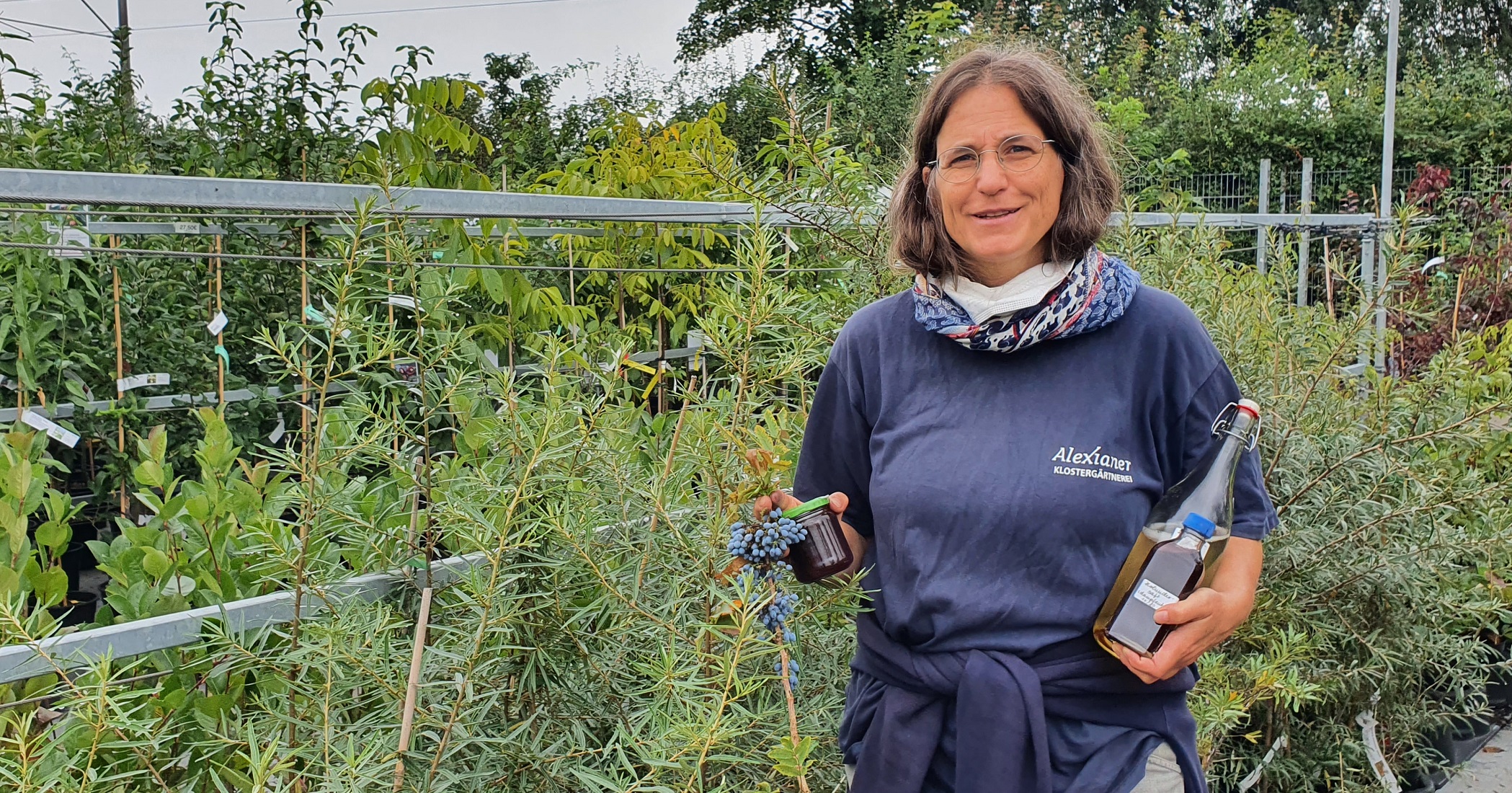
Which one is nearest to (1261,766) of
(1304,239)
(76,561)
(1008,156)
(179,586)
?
(1008,156)

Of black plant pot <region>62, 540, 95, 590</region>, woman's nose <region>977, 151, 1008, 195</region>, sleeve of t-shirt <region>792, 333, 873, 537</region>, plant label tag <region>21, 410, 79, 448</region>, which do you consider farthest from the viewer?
black plant pot <region>62, 540, 95, 590</region>

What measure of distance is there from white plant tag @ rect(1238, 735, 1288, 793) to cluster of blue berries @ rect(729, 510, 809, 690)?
1850 millimetres

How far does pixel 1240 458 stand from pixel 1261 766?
1602 mm

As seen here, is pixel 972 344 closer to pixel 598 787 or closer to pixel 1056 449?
pixel 1056 449

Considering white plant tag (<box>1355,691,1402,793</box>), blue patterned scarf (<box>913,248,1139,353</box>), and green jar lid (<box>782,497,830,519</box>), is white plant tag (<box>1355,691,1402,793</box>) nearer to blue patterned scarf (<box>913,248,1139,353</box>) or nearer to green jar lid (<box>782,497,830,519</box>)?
blue patterned scarf (<box>913,248,1139,353</box>)

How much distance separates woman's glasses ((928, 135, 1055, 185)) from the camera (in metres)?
1.59

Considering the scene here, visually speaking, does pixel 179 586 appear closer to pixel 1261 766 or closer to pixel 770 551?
pixel 770 551

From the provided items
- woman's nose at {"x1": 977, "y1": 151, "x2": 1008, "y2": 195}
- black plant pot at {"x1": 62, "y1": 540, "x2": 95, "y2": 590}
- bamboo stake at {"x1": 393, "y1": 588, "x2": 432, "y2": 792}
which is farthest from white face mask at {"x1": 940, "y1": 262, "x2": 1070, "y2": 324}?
black plant pot at {"x1": 62, "y1": 540, "x2": 95, "y2": 590}

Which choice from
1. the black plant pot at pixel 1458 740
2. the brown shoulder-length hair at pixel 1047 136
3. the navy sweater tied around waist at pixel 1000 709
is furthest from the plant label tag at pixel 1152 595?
the black plant pot at pixel 1458 740

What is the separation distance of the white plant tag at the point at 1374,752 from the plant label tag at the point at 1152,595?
6.56 ft

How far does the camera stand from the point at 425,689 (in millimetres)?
1398

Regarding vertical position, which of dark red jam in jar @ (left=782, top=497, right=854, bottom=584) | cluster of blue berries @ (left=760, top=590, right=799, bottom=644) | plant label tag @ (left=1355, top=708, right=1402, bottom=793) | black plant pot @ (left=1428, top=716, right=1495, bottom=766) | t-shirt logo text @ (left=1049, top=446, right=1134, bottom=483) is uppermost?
t-shirt logo text @ (left=1049, top=446, right=1134, bottom=483)

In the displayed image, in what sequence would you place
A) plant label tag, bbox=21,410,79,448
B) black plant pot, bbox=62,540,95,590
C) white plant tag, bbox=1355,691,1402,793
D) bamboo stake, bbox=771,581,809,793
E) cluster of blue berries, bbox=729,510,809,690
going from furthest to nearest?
black plant pot, bbox=62,540,95,590, white plant tag, bbox=1355,691,1402,793, plant label tag, bbox=21,410,79,448, cluster of blue berries, bbox=729,510,809,690, bamboo stake, bbox=771,581,809,793

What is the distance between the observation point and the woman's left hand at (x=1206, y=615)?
1.38 meters
